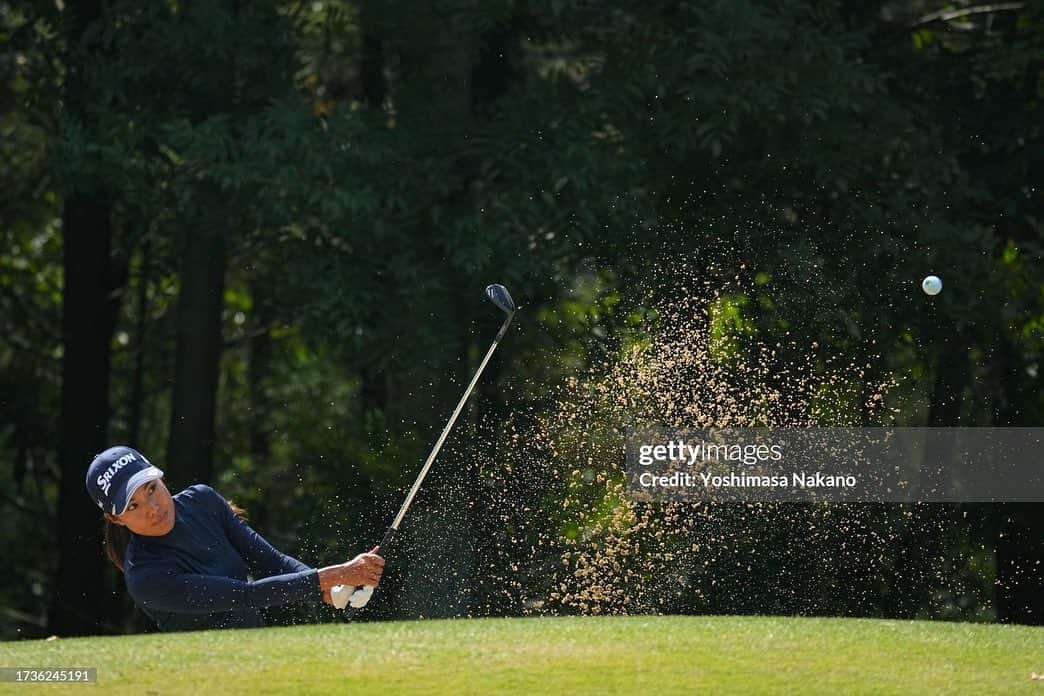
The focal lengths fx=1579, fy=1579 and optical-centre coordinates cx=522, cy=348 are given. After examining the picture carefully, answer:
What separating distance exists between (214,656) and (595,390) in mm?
4622

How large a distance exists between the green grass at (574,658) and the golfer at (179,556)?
83cm

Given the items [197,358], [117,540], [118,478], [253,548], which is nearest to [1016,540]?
[197,358]

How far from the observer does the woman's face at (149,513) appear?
441 cm

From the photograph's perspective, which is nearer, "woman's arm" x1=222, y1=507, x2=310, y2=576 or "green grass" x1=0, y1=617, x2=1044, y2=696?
"woman's arm" x1=222, y1=507, x2=310, y2=576

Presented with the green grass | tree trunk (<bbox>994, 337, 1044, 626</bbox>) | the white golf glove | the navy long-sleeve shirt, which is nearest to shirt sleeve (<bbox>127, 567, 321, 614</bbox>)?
the navy long-sleeve shirt

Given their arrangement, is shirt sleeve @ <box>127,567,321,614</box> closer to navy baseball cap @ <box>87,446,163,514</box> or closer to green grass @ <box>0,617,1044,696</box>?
navy baseball cap @ <box>87,446,163,514</box>

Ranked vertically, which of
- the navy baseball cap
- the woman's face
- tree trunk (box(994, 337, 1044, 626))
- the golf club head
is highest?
the golf club head

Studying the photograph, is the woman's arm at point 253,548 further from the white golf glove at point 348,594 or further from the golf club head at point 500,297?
the golf club head at point 500,297

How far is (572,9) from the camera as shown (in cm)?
1021

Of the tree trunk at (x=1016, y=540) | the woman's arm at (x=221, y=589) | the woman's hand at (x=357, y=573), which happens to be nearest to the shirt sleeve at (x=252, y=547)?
the woman's arm at (x=221, y=589)

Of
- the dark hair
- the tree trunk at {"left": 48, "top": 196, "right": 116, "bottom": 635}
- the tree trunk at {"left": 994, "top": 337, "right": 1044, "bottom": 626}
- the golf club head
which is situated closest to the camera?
the dark hair

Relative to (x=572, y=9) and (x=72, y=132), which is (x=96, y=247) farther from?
(x=572, y=9)

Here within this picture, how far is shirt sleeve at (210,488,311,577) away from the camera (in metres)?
4.74

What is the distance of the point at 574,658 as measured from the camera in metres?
5.69
